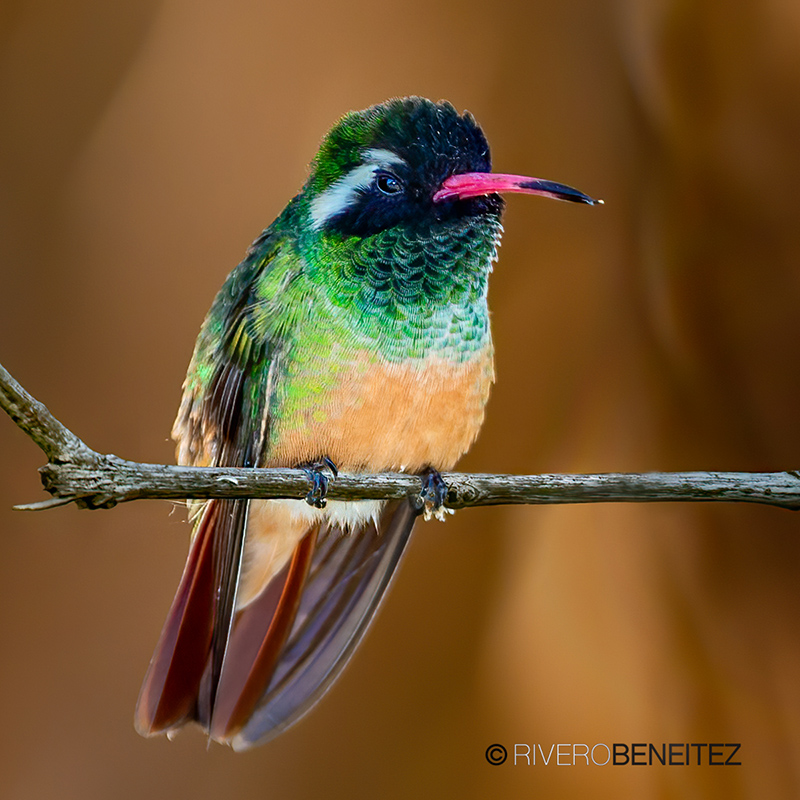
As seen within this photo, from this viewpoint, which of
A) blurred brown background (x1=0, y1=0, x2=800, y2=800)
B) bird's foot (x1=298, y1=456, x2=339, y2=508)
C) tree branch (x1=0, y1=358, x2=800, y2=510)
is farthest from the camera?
blurred brown background (x1=0, y1=0, x2=800, y2=800)

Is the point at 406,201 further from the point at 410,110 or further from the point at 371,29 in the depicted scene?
the point at 371,29

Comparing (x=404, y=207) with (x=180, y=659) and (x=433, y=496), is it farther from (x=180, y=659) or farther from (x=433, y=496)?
(x=180, y=659)

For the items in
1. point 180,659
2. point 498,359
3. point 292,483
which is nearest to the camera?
point 292,483

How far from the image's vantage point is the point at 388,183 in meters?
0.90

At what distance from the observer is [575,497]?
770 mm

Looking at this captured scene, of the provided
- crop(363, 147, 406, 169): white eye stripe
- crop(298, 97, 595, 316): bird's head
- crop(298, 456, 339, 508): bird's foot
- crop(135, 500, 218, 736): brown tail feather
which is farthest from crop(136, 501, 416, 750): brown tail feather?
crop(363, 147, 406, 169): white eye stripe

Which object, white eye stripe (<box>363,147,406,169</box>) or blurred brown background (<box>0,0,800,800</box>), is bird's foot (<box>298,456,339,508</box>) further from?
white eye stripe (<box>363,147,406,169</box>)

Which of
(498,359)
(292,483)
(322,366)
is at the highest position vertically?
(498,359)

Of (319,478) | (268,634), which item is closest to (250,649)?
(268,634)

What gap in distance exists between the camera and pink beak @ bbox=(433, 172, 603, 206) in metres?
0.82

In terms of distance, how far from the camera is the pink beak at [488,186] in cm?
82

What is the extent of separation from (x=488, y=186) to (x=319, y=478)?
0.37 m

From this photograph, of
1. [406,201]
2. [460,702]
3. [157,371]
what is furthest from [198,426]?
[460,702]

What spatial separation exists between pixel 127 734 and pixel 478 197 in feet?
2.43
